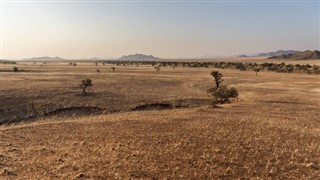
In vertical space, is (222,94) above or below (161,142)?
above

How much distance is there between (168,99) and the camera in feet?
141

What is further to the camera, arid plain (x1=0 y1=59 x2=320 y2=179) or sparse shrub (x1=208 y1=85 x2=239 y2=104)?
sparse shrub (x1=208 y1=85 x2=239 y2=104)

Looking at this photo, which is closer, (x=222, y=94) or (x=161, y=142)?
(x=161, y=142)

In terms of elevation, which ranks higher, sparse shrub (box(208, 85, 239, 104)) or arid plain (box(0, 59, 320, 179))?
sparse shrub (box(208, 85, 239, 104))

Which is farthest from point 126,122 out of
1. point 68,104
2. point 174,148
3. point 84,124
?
point 68,104

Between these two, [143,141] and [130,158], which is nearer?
[130,158]

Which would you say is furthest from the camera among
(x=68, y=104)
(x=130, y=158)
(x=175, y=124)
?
(x=68, y=104)

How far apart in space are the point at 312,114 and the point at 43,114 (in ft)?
80.2

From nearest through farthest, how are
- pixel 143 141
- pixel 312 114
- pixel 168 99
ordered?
pixel 143 141
pixel 312 114
pixel 168 99

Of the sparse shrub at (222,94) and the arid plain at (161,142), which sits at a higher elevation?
the sparse shrub at (222,94)

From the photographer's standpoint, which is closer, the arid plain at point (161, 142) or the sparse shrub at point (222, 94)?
the arid plain at point (161, 142)

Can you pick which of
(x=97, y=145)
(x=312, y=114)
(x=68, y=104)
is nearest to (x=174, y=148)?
(x=97, y=145)

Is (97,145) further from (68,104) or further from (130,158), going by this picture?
(68,104)

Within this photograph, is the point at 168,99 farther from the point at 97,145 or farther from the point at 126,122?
the point at 97,145
